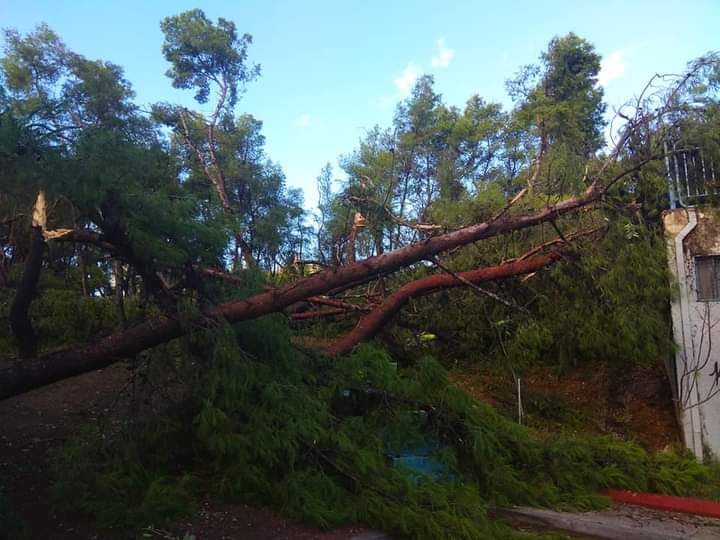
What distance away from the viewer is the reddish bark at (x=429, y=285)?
9164mm

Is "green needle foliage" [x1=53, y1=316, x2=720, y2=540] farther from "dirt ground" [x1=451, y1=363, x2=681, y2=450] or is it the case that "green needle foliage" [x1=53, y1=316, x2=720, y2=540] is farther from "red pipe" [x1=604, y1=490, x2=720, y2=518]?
"dirt ground" [x1=451, y1=363, x2=681, y2=450]

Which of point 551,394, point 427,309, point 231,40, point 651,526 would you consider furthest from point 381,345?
point 231,40

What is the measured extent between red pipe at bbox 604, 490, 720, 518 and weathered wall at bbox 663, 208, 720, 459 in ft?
6.20

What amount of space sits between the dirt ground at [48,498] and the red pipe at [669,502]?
136 inches

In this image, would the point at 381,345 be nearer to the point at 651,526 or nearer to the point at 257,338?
the point at 257,338

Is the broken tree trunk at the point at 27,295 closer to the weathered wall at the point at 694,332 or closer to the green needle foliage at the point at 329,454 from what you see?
the green needle foliage at the point at 329,454

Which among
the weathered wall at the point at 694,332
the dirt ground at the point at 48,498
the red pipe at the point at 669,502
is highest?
the weathered wall at the point at 694,332

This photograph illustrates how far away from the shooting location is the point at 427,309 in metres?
11.2

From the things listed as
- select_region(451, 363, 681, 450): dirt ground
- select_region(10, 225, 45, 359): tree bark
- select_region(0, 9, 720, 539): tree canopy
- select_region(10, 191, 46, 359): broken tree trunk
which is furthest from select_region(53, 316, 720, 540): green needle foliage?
select_region(10, 225, 45, 359): tree bark

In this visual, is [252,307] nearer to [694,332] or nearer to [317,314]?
[317,314]

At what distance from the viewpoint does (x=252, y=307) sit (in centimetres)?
712

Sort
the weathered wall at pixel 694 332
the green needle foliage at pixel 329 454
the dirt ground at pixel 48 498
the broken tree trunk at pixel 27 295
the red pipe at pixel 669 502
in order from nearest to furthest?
the dirt ground at pixel 48 498 → the green needle foliage at pixel 329 454 → the red pipe at pixel 669 502 → the broken tree trunk at pixel 27 295 → the weathered wall at pixel 694 332

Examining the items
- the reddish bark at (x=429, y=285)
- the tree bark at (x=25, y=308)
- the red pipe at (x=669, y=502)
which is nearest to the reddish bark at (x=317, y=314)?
the reddish bark at (x=429, y=285)

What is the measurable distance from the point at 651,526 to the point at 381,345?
5304mm
